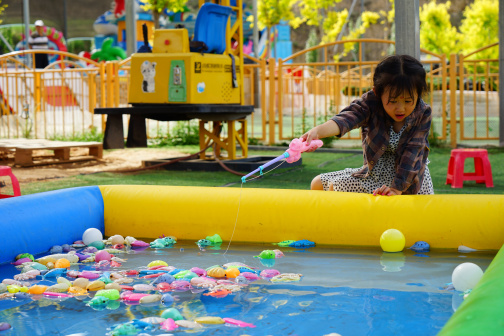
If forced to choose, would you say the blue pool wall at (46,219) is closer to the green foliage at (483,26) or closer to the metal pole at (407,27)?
the metal pole at (407,27)

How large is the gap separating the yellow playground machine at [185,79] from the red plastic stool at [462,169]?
262 centimetres

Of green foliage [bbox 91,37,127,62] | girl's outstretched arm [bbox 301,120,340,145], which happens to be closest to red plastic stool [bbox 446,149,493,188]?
girl's outstretched arm [bbox 301,120,340,145]

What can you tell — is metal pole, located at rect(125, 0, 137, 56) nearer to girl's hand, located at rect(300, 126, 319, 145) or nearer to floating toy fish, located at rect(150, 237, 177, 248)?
floating toy fish, located at rect(150, 237, 177, 248)

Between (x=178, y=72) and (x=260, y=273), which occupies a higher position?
(x=178, y=72)

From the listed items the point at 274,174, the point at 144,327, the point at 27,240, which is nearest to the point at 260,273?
the point at 144,327

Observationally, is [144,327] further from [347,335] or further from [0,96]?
[0,96]

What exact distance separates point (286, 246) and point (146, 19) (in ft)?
96.9

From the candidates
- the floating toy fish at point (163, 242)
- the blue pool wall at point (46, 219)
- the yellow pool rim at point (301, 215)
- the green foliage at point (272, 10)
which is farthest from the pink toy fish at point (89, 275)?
the green foliage at point (272, 10)

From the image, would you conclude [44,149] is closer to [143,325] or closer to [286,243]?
[286,243]

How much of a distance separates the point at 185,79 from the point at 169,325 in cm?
515

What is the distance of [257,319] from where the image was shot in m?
2.54

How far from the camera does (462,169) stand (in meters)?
6.26

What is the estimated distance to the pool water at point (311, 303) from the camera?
2.44 m

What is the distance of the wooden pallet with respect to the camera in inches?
338
